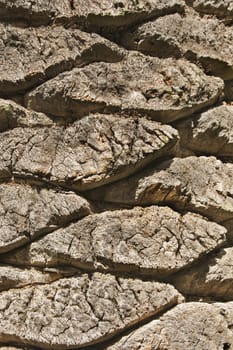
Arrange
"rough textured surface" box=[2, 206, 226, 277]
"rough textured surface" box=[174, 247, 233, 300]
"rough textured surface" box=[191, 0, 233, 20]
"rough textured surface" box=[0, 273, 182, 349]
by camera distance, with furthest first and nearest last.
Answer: "rough textured surface" box=[191, 0, 233, 20] → "rough textured surface" box=[174, 247, 233, 300] → "rough textured surface" box=[2, 206, 226, 277] → "rough textured surface" box=[0, 273, 182, 349]

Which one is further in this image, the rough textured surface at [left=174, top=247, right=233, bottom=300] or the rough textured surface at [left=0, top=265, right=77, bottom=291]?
the rough textured surface at [left=174, top=247, right=233, bottom=300]

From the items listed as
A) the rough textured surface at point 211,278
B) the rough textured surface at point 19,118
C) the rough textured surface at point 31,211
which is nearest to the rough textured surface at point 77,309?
the rough textured surface at point 211,278

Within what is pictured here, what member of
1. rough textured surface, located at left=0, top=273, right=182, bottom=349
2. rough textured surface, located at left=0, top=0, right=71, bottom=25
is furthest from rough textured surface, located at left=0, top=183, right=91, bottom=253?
rough textured surface, located at left=0, top=0, right=71, bottom=25

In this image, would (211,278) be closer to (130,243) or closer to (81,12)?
(130,243)

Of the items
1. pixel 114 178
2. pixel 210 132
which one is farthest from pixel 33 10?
pixel 210 132

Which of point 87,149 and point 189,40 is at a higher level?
point 189,40

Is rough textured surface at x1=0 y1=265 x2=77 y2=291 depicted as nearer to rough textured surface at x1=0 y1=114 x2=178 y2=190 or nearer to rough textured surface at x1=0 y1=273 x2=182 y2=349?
rough textured surface at x1=0 y1=273 x2=182 y2=349

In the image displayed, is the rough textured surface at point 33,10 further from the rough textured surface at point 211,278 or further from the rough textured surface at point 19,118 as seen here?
the rough textured surface at point 211,278
